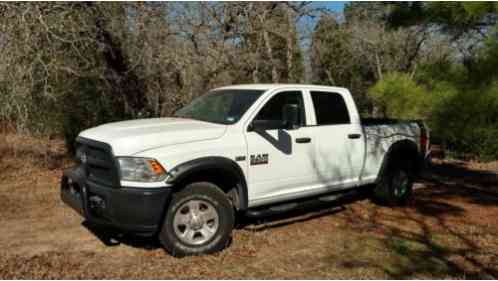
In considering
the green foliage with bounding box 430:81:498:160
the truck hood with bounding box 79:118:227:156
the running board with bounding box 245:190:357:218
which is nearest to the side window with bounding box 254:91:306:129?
the truck hood with bounding box 79:118:227:156

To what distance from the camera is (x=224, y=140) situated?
15.8 ft

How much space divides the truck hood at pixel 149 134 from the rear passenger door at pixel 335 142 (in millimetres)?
1442

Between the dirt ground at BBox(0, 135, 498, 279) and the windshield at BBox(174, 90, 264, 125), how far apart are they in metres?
1.44

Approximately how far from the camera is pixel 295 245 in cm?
523

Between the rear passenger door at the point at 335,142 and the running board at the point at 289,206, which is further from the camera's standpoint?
the rear passenger door at the point at 335,142

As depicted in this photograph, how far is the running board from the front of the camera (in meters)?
5.14

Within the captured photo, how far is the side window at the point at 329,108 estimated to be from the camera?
19.2 ft

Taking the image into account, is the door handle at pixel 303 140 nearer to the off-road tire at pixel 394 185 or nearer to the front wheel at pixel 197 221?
the front wheel at pixel 197 221

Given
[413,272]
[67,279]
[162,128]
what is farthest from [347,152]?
[67,279]

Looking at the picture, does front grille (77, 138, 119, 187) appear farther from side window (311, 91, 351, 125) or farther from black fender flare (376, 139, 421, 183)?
black fender flare (376, 139, 421, 183)

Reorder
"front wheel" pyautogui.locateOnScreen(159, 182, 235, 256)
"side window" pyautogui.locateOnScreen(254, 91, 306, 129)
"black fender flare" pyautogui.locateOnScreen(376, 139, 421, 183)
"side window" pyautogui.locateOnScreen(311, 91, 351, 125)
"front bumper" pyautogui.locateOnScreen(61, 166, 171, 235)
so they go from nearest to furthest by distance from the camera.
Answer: "front bumper" pyautogui.locateOnScreen(61, 166, 171, 235) < "front wheel" pyautogui.locateOnScreen(159, 182, 235, 256) < "side window" pyautogui.locateOnScreen(254, 91, 306, 129) < "side window" pyautogui.locateOnScreen(311, 91, 351, 125) < "black fender flare" pyautogui.locateOnScreen(376, 139, 421, 183)

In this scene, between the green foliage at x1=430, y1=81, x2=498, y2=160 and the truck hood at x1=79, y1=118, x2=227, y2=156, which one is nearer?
the truck hood at x1=79, y1=118, x2=227, y2=156

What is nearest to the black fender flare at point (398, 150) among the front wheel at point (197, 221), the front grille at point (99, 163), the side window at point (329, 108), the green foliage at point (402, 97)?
the side window at point (329, 108)

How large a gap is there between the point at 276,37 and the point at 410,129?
24.2 feet
